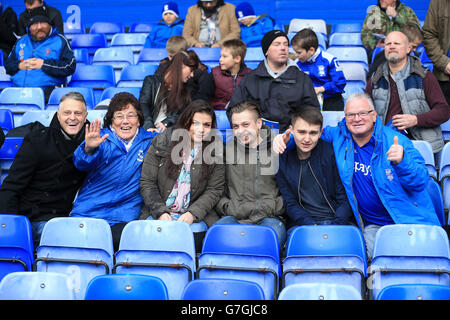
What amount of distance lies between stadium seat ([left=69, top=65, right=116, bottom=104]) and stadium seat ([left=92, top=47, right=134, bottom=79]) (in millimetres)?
553

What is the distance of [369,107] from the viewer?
374 centimetres

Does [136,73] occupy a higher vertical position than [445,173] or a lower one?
higher

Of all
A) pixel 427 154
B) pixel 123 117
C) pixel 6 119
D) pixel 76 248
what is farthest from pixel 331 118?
pixel 6 119

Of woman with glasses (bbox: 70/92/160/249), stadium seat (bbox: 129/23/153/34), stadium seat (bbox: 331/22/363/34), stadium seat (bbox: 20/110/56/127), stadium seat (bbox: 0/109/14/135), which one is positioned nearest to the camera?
woman with glasses (bbox: 70/92/160/249)

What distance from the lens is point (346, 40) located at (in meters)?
7.25

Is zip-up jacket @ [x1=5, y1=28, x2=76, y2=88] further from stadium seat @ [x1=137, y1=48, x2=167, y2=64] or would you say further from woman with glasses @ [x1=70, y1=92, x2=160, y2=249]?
woman with glasses @ [x1=70, y1=92, x2=160, y2=249]

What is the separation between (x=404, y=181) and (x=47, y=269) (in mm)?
2156

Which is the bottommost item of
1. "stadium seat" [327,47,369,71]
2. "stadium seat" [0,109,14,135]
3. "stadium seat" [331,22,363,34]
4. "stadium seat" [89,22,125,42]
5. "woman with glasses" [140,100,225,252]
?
"woman with glasses" [140,100,225,252]

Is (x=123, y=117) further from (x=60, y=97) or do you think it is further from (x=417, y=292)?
(x=417, y=292)

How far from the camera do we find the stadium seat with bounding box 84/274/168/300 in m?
2.71

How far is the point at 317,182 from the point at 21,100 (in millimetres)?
3315

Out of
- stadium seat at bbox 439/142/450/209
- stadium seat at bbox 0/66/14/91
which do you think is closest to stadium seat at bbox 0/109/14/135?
stadium seat at bbox 0/66/14/91
